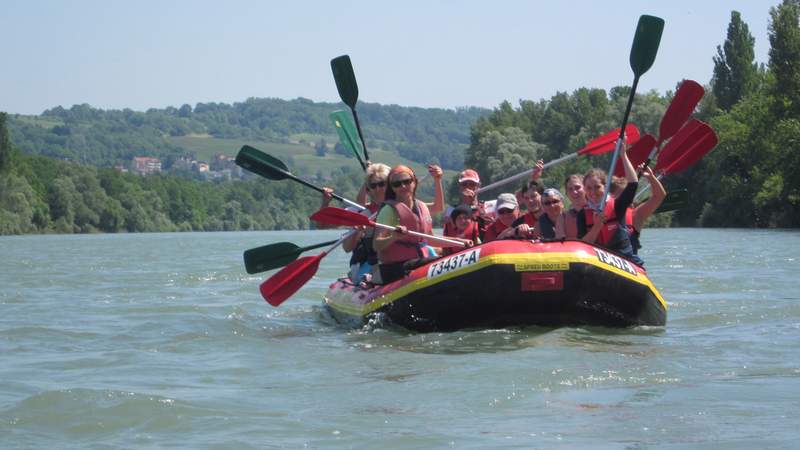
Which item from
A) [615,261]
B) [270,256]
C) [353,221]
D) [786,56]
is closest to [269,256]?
[270,256]

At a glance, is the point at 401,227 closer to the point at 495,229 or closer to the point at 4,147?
the point at 495,229

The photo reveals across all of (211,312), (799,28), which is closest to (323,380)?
(211,312)

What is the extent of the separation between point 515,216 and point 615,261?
5.12 ft

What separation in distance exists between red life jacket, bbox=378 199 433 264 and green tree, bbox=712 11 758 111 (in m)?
53.1

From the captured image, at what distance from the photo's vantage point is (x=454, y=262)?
9227 mm

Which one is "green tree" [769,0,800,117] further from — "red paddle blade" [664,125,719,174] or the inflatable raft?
the inflatable raft

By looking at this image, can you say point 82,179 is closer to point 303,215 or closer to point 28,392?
point 303,215

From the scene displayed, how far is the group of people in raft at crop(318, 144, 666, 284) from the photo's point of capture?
31.2 feet

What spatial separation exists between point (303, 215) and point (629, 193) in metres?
103

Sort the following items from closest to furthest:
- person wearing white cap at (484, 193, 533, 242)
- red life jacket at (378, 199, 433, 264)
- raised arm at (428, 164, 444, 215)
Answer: red life jacket at (378, 199, 433, 264) < person wearing white cap at (484, 193, 533, 242) < raised arm at (428, 164, 444, 215)

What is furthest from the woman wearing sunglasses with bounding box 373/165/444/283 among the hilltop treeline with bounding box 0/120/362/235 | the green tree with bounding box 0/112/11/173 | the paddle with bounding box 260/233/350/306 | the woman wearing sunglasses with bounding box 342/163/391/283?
the green tree with bounding box 0/112/11/173

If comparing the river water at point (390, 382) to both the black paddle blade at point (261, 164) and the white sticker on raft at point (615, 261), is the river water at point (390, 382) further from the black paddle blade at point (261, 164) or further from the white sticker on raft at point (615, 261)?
the black paddle blade at point (261, 164)

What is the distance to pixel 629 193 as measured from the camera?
30.9 ft

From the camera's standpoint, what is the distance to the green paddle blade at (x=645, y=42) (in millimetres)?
11328
